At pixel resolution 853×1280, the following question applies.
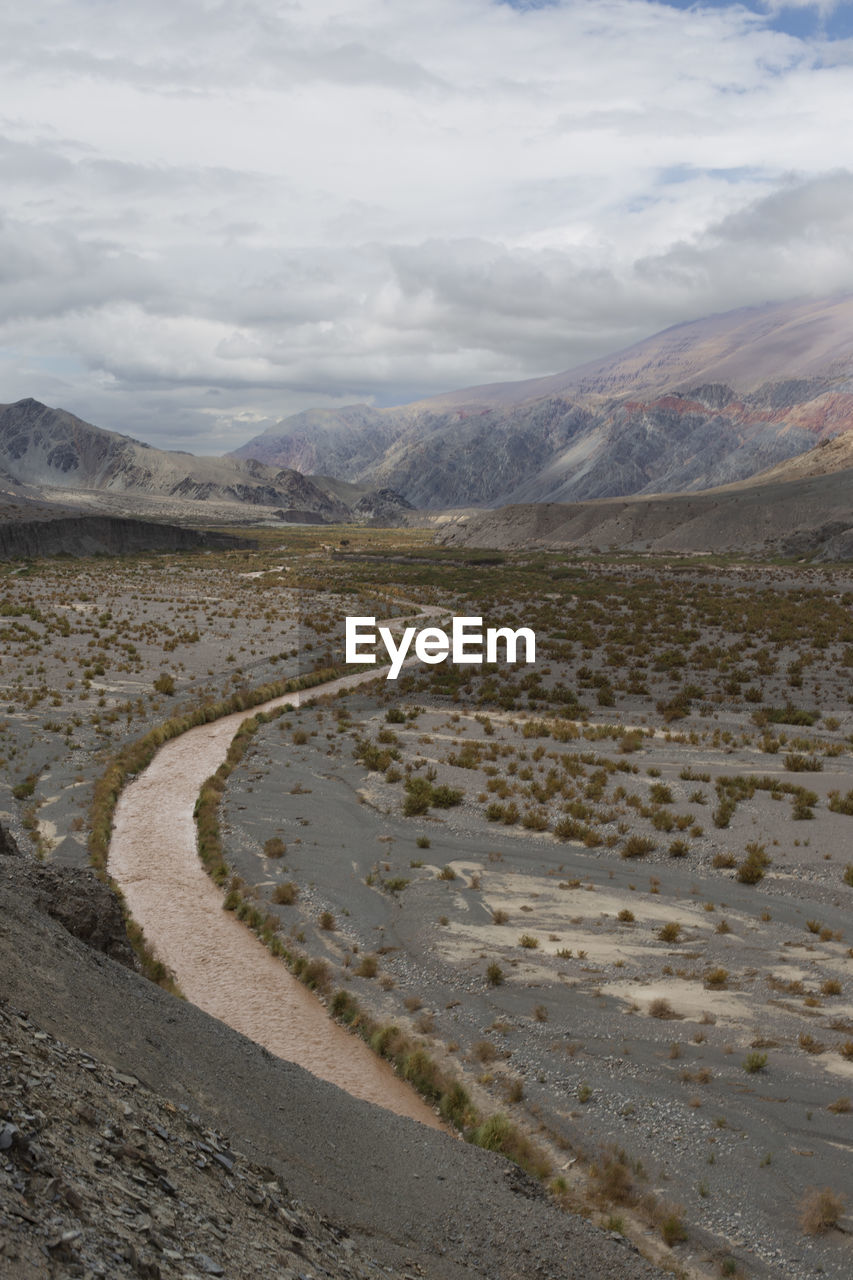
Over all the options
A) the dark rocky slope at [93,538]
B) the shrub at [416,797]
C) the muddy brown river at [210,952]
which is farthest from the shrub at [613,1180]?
the dark rocky slope at [93,538]

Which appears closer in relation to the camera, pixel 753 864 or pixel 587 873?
pixel 753 864

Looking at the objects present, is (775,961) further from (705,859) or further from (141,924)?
(141,924)

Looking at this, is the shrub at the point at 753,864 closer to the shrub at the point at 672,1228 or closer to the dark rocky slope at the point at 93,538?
the shrub at the point at 672,1228

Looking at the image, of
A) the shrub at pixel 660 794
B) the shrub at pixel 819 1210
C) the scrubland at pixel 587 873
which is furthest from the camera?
the shrub at pixel 660 794

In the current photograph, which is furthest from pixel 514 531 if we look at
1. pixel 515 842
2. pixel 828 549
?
pixel 515 842

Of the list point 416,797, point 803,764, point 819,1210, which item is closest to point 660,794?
point 803,764

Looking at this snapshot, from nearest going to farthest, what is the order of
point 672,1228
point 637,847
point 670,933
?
point 672,1228 < point 670,933 < point 637,847

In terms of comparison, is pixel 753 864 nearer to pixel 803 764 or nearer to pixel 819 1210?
pixel 803 764
